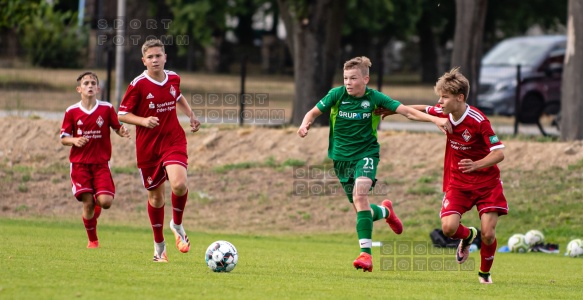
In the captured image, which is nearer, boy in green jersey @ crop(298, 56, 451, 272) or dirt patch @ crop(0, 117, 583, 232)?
boy in green jersey @ crop(298, 56, 451, 272)

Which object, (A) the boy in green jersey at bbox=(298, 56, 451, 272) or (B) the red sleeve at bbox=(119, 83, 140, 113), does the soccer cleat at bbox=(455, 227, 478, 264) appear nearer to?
(A) the boy in green jersey at bbox=(298, 56, 451, 272)

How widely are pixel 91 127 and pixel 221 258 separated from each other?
11.4 ft

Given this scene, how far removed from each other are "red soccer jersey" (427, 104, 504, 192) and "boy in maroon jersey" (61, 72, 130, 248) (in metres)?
4.28

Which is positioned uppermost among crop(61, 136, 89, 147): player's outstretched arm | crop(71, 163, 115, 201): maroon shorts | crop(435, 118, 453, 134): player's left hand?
crop(435, 118, 453, 134): player's left hand

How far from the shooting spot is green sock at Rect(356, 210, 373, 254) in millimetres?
10750

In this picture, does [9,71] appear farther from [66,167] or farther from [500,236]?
[500,236]

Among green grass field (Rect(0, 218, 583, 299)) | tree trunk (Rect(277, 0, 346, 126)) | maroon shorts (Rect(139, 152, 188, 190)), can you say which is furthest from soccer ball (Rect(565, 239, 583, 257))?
tree trunk (Rect(277, 0, 346, 126))

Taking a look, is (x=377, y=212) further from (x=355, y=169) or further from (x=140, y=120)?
(x=140, y=120)

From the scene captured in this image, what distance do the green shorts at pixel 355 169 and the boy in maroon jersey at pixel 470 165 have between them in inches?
33.1

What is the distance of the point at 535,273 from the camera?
12.1m

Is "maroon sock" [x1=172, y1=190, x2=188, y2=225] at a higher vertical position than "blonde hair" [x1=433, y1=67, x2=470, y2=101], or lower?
lower

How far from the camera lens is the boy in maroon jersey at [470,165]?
10.1 meters

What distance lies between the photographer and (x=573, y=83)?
69.6 ft

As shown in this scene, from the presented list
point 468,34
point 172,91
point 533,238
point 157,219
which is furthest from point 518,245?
point 468,34
